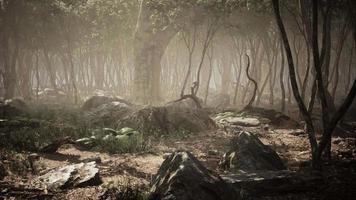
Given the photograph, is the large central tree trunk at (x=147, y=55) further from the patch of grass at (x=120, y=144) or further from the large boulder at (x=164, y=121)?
the patch of grass at (x=120, y=144)

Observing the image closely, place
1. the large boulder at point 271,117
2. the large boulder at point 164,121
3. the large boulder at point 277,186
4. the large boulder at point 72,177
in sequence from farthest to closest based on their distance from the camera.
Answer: the large boulder at point 271,117 → the large boulder at point 164,121 → the large boulder at point 72,177 → the large boulder at point 277,186

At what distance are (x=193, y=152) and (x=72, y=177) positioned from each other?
171 inches

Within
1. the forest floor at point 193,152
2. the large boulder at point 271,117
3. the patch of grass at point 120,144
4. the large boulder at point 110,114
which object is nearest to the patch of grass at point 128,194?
the forest floor at point 193,152

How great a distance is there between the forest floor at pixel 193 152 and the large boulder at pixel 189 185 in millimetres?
Answer: 756

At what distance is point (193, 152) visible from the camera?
980 cm

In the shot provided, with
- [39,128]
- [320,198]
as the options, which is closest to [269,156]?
[320,198]

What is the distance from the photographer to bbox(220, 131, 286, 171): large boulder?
6.98 metres

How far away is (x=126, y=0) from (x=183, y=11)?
266 inches

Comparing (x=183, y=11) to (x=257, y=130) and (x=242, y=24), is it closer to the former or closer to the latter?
(x=242, y=24)

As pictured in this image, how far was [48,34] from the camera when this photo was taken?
28812mm

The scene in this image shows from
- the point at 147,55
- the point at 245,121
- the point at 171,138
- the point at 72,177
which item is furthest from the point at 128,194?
the point at 147,55

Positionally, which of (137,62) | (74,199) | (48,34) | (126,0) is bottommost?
(74,199)

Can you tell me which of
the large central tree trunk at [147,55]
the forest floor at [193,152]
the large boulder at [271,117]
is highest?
the large central tree trunk at [147,55]

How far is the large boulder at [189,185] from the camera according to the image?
467cm
